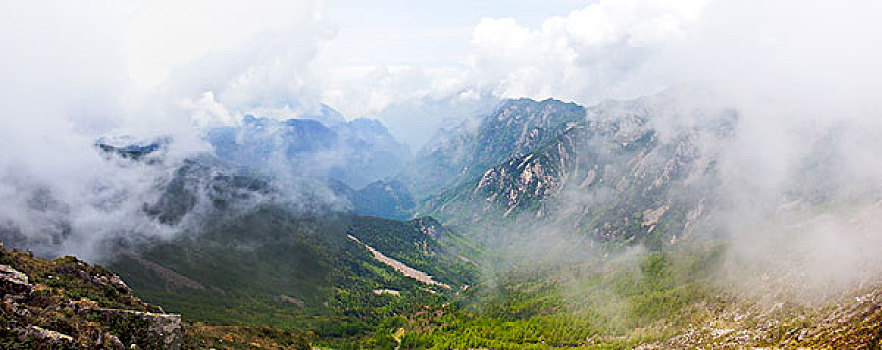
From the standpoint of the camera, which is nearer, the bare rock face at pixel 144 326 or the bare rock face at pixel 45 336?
the bare rock face at pixel 45 336

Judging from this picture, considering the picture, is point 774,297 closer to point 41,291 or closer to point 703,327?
point 703,327

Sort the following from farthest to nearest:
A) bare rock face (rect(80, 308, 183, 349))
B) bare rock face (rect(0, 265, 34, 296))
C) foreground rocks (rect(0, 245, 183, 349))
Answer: bare rock face (rect(80, 308, 183, 349)) < bare rock face (rect(0, 265, 34, 296)) < foreground rocks (rect(0, 245, 183, 349))

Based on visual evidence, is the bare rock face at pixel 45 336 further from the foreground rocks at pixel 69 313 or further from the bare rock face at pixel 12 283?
the bare rock face at pixel 12 283

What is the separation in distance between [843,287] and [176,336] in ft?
696

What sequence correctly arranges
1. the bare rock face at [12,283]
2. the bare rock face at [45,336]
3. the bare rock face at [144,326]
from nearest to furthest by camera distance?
the bare rock face at [45,336] < the bare rock face at [12,283] < the bare rock face at [144,326]

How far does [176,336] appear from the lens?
8206 cm

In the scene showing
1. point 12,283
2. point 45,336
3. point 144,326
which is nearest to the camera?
point 45,336

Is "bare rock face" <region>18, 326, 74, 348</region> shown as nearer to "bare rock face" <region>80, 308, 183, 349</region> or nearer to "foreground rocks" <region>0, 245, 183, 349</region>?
"foreground rocks" <region>0, 245, 183, 349</region>

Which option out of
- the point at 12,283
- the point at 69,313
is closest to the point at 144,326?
the point at 69,313

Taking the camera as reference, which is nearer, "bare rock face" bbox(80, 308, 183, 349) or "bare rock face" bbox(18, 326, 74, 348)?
"bare rock face" bbox(18, 326, 74, 348)

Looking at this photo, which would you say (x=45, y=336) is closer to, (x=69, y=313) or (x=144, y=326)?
(x=69, y=313)

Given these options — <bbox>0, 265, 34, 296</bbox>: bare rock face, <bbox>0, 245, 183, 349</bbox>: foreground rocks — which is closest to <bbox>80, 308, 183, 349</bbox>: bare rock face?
<bbox>0, 245, 183, 349</bbox>: foreground rocks

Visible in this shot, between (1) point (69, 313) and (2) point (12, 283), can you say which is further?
(1) point (69, 313)

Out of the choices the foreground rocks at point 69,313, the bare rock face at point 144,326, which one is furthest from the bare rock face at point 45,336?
the bare rock face at point 144,326
